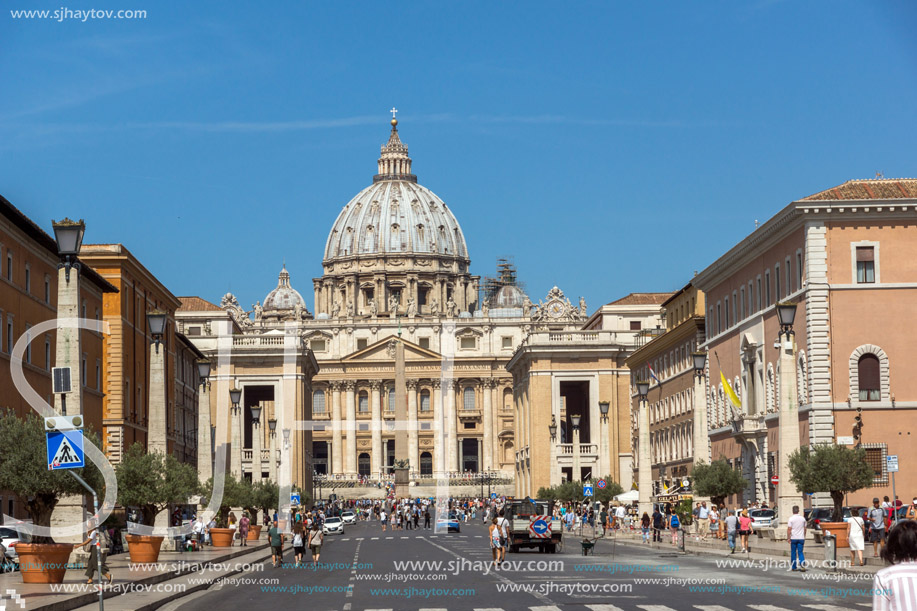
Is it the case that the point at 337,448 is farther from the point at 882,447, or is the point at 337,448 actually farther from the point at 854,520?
the point at 854,520

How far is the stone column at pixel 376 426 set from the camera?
164 meters

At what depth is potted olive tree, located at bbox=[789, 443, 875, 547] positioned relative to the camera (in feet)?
135

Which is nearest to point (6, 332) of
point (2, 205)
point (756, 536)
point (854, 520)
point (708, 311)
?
point (2, 205)

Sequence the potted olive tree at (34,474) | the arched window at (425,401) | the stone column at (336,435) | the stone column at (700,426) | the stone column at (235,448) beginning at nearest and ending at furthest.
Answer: the potted olive tree at (34,474), the stone column at (700,426), the stone column at (235,448), the stone column at (336,435), the arched window at (425,401)

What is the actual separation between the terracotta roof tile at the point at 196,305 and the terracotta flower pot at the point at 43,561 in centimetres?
11050

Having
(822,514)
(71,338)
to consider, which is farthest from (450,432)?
(71,338)

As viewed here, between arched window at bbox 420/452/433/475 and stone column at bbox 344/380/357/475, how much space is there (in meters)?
9.38

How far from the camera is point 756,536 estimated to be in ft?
161

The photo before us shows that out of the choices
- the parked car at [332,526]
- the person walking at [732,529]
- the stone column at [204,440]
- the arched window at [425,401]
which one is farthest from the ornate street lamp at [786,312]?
the arched window at [425,401]

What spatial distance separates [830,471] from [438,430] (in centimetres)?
12698

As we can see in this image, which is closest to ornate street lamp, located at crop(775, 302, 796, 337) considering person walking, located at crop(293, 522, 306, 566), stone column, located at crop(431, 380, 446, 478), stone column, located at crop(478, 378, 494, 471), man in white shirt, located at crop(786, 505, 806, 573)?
man in white shirt, located at crop(786, 505, 806, 573)

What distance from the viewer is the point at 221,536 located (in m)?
48.0

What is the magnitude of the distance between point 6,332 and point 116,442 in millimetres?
19387

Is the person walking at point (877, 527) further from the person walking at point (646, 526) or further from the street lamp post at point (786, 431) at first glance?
the person walking at point (646, 526)
